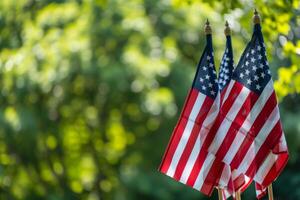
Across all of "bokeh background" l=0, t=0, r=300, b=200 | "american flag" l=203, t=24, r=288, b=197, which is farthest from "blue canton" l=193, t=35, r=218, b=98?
"bokeh background" l=0, t=0, r=300, b=200

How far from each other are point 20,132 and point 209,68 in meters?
16.6

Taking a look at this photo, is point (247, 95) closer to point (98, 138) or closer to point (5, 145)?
point (5, 145)

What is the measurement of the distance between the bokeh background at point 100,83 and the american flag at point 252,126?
14.6 metres

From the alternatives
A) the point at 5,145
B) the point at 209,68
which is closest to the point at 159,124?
the point at 5,145

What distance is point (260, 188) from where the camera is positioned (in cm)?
1130

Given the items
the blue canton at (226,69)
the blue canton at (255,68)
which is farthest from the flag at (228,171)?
the blue canton at (255,68)

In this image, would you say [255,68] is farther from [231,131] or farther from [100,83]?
[100,83]

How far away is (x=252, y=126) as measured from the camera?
36.6ft

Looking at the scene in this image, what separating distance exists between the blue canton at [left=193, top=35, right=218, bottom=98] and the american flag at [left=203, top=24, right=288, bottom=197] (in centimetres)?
16

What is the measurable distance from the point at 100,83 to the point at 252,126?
17436 mm

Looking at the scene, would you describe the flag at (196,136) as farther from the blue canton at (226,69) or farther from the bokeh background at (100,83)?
the bokeh background at (100,83)

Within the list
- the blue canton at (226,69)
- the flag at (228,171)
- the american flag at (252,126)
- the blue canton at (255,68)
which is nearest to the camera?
the american flag at (252,126)

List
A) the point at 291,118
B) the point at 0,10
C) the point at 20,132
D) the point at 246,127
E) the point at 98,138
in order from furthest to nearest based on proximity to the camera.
Answer: 1. the point at 98,138
2. the point at 0,10
3. the point at 20,132
4. the point at 291,118
5. the point at 246,127

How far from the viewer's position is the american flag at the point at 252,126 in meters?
11.1
